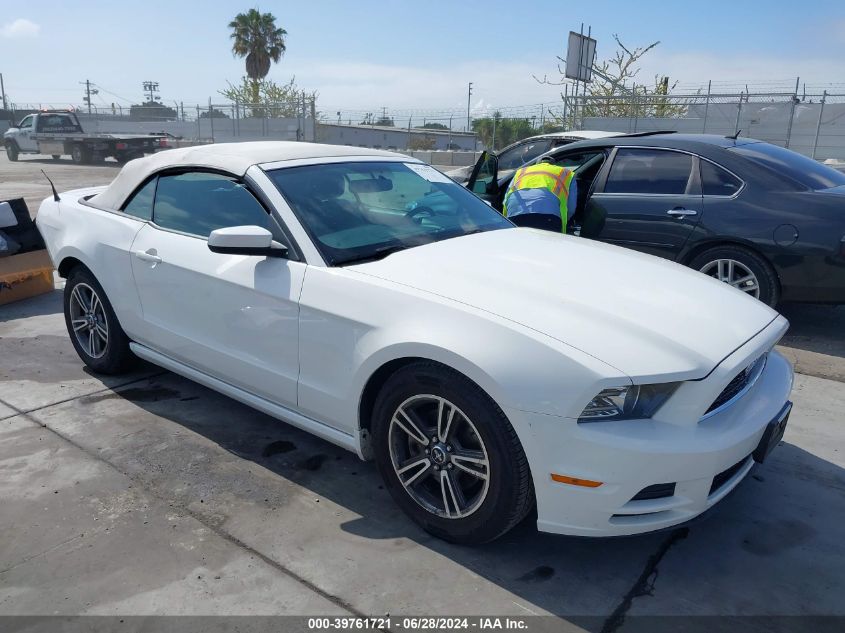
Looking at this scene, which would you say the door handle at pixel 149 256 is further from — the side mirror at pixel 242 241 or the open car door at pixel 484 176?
the open car door at pixel 484 176

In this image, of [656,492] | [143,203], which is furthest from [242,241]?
[656,492]

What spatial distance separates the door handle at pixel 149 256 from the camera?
3821 millimetres

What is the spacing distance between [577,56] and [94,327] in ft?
59.2

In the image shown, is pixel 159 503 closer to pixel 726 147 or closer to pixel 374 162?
pixel 374 162

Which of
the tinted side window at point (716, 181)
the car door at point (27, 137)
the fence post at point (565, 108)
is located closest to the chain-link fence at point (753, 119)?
the fence post at point (565, 108)

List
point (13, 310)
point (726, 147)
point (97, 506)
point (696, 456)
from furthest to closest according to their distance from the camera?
point (13, 310) < point (726, 147) < point (97, 506) < point (696, 456)

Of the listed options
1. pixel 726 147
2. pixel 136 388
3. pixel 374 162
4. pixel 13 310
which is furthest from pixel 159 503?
pixel 726 147

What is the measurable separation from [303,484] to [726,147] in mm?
4562

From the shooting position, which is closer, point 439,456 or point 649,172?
point 439,456

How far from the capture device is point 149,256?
3867mm

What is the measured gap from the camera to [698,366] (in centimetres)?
246

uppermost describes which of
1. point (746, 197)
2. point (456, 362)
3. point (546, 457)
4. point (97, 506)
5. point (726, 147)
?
point (726, 147)

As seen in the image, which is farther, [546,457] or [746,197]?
[746,197]

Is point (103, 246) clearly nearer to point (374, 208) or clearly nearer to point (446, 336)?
point (374, 208)
